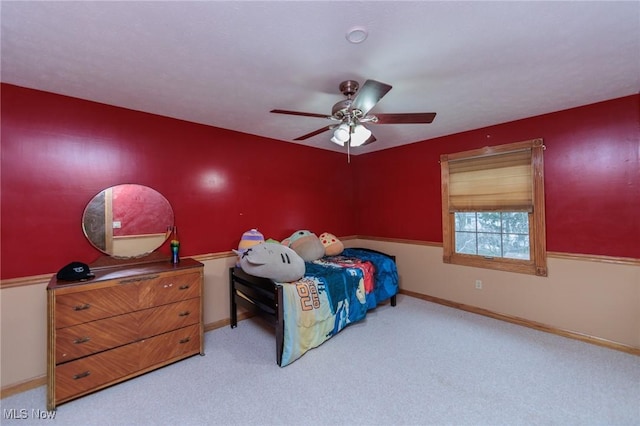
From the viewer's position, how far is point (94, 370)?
6.89 ft

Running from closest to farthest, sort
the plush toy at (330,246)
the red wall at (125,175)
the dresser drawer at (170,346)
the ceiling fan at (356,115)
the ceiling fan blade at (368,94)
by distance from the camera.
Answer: the ceiling fan blade at (368,94) < the ceiling fan at (356,115) < the red wall at (125,175) < the dresser drawer at (170,346) < the plush toy at (330,246)

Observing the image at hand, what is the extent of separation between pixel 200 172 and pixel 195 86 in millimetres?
1151

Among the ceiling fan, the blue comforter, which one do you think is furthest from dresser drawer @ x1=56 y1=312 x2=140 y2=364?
the ceiling fan

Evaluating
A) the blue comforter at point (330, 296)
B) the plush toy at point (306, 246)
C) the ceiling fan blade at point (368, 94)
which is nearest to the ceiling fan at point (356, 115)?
the ceiling fan blade at point (368, 94)

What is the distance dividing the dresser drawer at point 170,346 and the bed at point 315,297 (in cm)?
61

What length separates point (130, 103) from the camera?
259 centimetres

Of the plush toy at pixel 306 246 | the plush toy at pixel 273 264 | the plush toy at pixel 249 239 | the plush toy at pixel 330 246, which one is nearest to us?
the plush toy at pixel 273 264

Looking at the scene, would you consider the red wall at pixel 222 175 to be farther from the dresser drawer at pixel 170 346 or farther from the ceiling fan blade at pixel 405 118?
the ceiling fan blade at pixel 405 118

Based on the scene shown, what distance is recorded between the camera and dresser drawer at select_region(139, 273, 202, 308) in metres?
2.33

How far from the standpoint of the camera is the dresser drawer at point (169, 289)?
91.6 inches

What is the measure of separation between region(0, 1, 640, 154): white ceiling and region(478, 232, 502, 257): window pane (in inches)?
62.4

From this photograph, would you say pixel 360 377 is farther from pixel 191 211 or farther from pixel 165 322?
pixel 191 211

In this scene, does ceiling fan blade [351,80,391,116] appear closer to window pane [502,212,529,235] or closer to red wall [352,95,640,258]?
red wall [352,95,640,258]

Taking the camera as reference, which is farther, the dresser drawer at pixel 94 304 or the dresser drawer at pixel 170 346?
the dresser drawer at pixel 170 346
